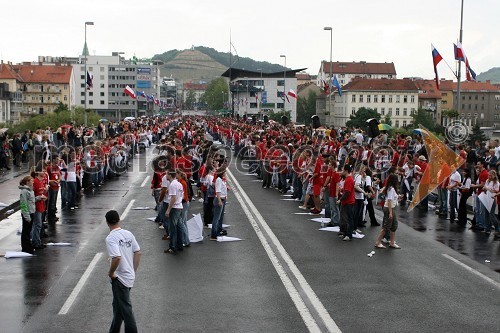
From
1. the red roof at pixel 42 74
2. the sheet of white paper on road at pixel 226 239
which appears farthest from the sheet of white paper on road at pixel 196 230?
the red roof at pixel 42 74

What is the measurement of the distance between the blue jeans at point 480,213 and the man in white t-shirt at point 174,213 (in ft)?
27.6

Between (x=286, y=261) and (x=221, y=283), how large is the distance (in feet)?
7.25

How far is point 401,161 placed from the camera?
25.2 m

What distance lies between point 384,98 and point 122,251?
129 meters

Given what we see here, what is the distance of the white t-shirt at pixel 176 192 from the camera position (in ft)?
45.9

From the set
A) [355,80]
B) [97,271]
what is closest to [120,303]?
[97,271]

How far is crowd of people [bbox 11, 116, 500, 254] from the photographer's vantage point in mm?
14836

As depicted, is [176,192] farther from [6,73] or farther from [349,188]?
[6,73]

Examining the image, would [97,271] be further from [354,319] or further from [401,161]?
[401,161]

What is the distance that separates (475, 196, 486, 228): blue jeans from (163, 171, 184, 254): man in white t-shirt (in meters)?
8.40

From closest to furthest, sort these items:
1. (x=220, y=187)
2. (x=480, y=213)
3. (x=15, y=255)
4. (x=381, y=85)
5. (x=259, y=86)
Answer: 1. (x=15, y=255)
2. (x=220, y=187)
3. (x=480, y=213)
4. (x=381, y=85)
5. (x=259, y=86)

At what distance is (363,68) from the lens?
643 ft

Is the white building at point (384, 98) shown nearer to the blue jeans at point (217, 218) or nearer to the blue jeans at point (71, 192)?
the blue jeans at point (71, 192)

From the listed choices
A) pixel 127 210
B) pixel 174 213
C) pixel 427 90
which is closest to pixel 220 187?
pixel 174 213
